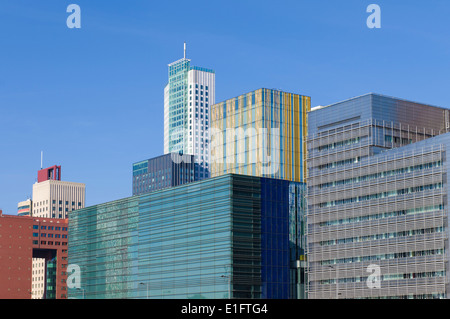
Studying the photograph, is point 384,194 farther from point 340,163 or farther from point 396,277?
point 396,277

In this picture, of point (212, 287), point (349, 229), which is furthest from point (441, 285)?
point (212, 287)

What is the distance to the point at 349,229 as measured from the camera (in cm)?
18388

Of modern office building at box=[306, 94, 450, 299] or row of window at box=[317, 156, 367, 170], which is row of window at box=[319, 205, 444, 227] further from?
row of window at box=[317, 156, 367, 170]

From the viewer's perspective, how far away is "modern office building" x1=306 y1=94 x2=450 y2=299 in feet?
536

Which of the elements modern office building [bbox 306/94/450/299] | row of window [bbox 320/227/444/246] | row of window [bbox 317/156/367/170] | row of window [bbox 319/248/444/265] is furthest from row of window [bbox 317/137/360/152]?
row of window [bbox 319/248/444/265]

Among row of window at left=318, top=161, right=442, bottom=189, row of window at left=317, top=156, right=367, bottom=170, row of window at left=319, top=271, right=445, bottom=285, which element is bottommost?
row of window at left=319, top=271, right=445, bottom=285

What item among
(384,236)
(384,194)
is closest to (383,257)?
(384,236)

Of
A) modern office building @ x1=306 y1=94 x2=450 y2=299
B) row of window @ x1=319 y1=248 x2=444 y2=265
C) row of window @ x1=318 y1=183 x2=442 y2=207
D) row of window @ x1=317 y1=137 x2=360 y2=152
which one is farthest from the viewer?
row of window @ x1=317 y1=137 x2=360 y2=152

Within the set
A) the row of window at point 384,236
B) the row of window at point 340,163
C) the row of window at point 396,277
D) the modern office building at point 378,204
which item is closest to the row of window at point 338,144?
the modern office building at point 378,204

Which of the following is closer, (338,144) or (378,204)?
(378,204)

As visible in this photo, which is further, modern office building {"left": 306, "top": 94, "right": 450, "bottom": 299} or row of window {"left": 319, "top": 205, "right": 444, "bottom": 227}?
row of window {"left": 319, "top": 205, "right": 444, "bottom": 227}

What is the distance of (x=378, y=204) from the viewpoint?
17688 centimetres

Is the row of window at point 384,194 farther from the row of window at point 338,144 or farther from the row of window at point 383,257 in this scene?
the row of window at point 338,144
